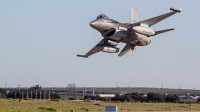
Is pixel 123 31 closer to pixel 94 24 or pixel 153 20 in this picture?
pixel 94 24

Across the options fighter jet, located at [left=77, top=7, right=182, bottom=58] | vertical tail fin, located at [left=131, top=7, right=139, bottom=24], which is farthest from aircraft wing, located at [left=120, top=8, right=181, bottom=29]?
vertical tail fin, located at [left=131, top=7, right=139, bottom=24]

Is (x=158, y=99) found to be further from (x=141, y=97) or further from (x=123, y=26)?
(x=123, y=26)

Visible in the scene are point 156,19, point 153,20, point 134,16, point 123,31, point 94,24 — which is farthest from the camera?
point 134,16

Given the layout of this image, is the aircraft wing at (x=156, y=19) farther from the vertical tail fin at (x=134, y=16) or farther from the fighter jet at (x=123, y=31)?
the vertical tail fin at (x=134, y=16)

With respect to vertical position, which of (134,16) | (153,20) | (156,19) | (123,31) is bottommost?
(123,31)

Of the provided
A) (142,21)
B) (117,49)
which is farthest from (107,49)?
(142,21)

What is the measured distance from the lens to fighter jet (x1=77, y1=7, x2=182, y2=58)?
5325cm

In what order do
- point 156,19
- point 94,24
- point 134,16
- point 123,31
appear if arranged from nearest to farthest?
point 94,24, point 123,31, point 156,19, point 134,16

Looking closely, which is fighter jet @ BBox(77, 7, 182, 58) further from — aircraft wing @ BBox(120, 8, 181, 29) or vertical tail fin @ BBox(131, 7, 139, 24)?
vertical tail fin @ BBox(131, 7, 139, 24)

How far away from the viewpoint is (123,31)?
5431 cm

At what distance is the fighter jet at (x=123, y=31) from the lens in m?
53.2

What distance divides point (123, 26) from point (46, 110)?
16603 millimetres

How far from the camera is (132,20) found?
191 ft

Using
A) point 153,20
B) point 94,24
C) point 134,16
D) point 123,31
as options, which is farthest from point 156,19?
point 94,24
